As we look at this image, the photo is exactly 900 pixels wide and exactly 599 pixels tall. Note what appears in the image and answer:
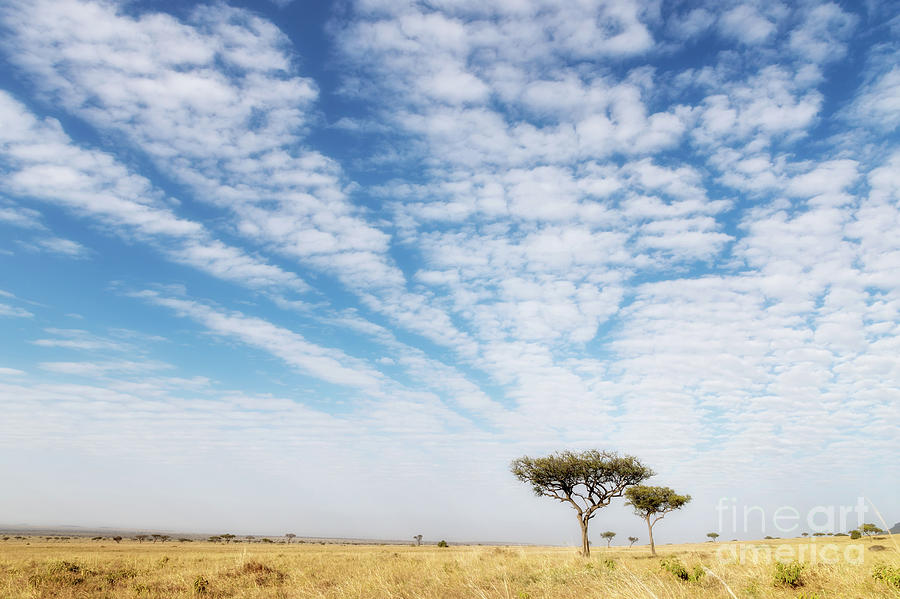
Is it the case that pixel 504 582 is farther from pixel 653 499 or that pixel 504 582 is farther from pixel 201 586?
pixel 653 499

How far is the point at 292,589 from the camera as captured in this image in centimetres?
1491

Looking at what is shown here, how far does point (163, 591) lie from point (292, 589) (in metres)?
4.45

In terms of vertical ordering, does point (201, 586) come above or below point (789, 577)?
below

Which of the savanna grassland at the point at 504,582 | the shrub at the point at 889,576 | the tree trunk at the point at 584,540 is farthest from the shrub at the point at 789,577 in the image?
the tree trunk at the point at 584,540

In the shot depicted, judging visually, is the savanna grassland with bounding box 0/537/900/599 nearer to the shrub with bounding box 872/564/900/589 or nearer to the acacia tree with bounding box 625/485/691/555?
the shrub with bounding box 872/564/900/589

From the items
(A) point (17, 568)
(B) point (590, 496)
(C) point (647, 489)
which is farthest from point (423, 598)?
(C) point (647, 489)

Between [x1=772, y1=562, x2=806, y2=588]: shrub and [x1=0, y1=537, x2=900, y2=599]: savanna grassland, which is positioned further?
[x1=772, y1=562, x2=806, y2=588]: shrub

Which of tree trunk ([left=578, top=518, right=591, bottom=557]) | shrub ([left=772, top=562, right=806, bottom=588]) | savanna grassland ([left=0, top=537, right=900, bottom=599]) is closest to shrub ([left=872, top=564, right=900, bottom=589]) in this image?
savanna grassland ([left=0, top=537, right=900, bottom=599])

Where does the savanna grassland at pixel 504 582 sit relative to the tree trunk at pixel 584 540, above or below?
above

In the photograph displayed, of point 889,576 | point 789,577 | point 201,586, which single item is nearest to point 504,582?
point 789,577

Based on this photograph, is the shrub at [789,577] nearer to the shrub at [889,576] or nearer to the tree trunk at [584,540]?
the shrub at [889,576]

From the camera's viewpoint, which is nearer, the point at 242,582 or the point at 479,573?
the point at 479,573

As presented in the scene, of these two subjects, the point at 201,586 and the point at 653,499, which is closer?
the point at 201,586

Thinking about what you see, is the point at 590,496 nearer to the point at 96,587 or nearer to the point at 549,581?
the point at 549,581
